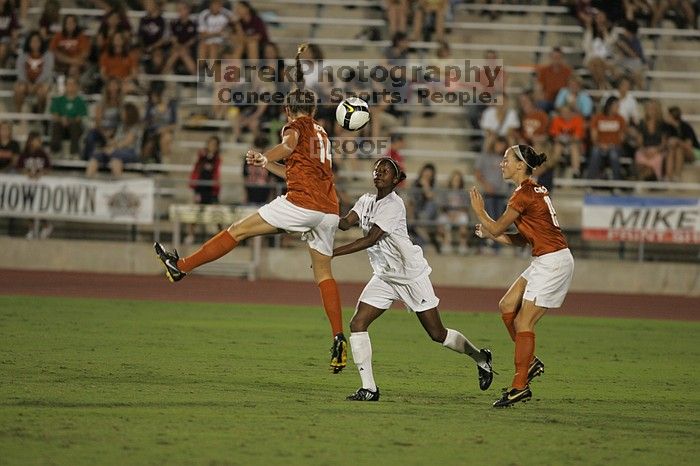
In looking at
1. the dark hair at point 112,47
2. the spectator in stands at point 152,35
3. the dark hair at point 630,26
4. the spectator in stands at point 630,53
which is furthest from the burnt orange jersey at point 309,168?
the dark hair at point 630,26

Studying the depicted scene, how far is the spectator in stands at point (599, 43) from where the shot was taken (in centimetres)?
2488

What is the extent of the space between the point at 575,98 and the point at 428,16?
4.14 m

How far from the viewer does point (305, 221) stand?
10.7 metres

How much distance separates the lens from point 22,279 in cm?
2027

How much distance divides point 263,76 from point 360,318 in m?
14.7

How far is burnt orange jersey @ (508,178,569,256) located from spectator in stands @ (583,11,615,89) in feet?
51.8

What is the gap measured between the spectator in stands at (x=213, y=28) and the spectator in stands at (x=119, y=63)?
4.48ft

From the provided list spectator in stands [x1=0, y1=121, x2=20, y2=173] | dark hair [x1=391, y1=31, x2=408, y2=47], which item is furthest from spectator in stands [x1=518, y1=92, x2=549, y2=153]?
spectator in stands [x1=0, y1=121, x2=20, y2=173]

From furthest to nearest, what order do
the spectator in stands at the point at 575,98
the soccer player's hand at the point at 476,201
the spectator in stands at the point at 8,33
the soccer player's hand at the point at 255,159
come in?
1. the spectator in stands at the point at 8,33
2. the spectator in stands at the point at 575,98
3. the soccer player's hand at the point at 255,159
4. the soccer player's hand at the point at 476,201

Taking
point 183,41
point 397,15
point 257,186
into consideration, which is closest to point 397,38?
point 397,15

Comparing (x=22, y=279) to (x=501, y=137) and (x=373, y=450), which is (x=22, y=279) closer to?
(x=501, y=137)

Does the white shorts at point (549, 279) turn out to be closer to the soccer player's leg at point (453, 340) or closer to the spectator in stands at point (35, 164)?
the soccer player's leg at point (453, 340)

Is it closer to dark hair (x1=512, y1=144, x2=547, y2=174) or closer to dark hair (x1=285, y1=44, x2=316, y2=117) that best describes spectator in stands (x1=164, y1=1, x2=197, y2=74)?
dark hair (x1=285, y1=44, x2=316, y2=117)

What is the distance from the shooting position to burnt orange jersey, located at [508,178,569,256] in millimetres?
9530
